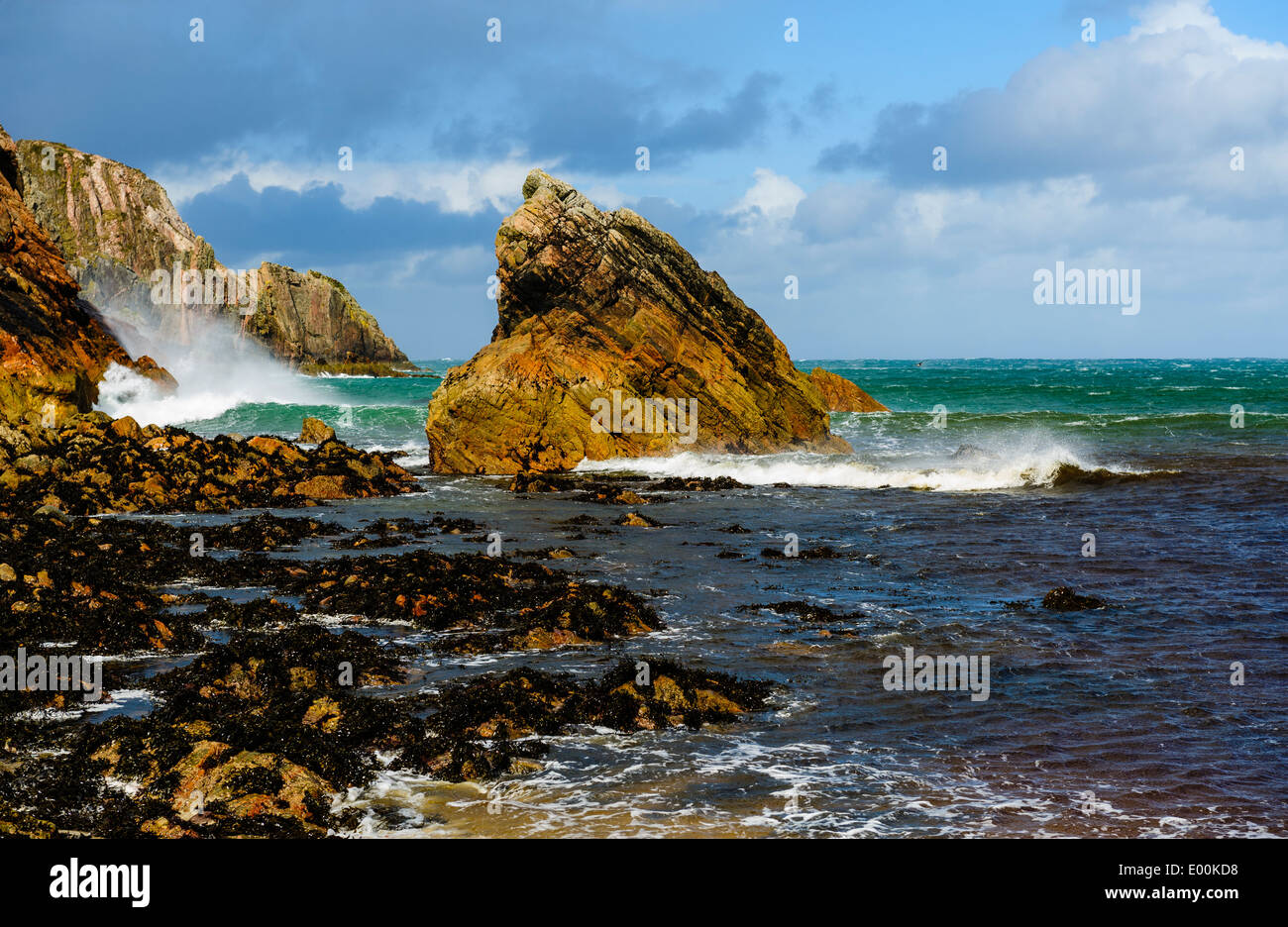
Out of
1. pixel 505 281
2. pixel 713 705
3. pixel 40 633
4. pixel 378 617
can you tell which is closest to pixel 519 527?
pixel 378 617

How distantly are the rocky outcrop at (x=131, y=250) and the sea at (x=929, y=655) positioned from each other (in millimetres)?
73360

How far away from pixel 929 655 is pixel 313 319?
471 ft

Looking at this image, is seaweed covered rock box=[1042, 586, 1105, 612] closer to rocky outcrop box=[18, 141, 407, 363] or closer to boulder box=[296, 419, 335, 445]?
boulder box=[296, 419, 335, 445]

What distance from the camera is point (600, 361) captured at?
34.3 m

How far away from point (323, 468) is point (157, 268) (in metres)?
88.5

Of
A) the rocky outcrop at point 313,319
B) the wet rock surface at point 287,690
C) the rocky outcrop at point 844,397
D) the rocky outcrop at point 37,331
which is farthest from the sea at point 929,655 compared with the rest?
the rocky outcrop at point 313,319

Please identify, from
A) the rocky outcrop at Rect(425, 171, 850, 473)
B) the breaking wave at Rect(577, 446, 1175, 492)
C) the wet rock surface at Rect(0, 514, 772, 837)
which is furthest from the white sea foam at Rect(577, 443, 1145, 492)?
the wet rock surface at Rect(0, 514, 772, 837)

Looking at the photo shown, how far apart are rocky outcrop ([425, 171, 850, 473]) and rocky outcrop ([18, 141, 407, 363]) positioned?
2244 inches

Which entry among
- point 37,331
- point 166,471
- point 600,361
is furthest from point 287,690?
point 37,331

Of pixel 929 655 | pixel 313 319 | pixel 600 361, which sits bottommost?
pixel 929 655

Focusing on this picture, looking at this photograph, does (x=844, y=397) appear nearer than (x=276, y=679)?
No

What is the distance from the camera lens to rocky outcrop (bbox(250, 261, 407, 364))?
13138 centimetres

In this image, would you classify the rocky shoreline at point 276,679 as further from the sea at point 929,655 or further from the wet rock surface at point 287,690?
the sea at point 929,655

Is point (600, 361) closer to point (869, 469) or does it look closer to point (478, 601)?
point (869, 469)
